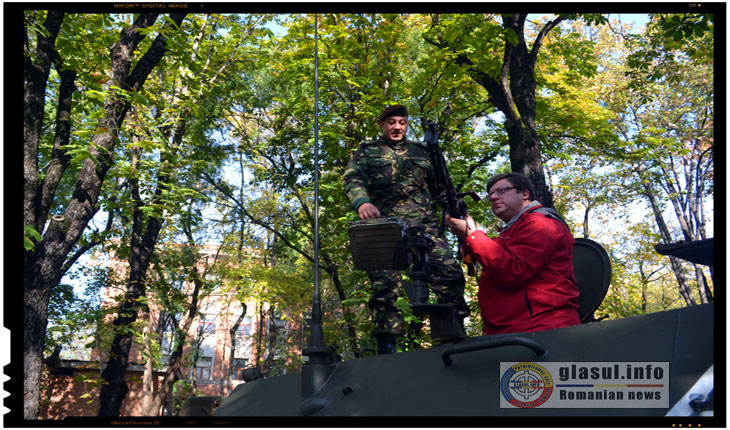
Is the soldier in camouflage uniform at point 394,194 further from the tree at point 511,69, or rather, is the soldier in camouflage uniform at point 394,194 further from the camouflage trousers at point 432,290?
the tree at point 511,69

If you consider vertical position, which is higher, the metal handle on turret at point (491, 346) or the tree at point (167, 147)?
the tree at point (167, 147)

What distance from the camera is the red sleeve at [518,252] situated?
2615 millimetres

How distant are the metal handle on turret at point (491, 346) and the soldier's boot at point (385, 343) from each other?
1623 mm

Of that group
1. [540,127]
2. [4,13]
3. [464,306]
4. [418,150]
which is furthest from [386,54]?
[4,13]

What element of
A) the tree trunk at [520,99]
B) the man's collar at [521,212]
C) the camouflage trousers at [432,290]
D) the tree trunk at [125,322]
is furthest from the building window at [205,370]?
the man's collar at [521,212]

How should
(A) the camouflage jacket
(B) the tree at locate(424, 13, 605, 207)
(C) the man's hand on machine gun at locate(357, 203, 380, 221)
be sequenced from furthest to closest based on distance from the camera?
(B) the tree at locate(424, 13, 605, 207) < (A) the camouflage jacket < (C) the man's hand on machine gun at locate(357, 203, 380, 221)

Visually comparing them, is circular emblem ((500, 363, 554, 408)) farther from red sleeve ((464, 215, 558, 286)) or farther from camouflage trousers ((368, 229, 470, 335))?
camouflage trousers ((368, 229, 470, 335))

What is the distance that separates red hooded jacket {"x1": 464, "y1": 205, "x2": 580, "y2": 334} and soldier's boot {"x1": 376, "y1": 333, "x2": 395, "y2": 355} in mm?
1248

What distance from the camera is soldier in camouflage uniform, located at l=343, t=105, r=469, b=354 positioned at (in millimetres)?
3967

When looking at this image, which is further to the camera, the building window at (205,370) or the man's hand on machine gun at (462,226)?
the building window at (205,370)

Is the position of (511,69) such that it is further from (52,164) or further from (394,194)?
(52,164)

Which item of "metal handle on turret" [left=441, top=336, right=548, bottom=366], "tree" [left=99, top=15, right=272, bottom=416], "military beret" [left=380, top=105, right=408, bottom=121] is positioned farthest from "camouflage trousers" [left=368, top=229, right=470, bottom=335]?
"tree" [left=99, top=15, right=272, bottom=416]

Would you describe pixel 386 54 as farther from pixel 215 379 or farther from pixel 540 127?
pixel 215 379

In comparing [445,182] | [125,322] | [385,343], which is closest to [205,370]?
[125,322]
